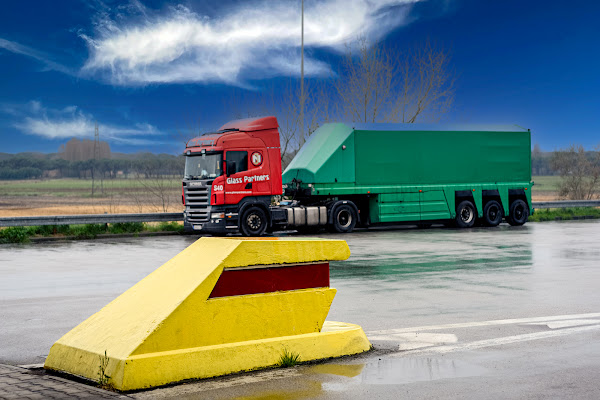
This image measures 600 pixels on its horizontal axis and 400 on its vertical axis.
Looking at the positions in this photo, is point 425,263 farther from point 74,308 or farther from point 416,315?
point 74,308

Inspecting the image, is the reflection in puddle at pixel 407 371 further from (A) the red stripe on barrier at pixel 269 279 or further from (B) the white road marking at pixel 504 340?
(A) the red stripe on barrier at pixel 269 279

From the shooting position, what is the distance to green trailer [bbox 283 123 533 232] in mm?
27906

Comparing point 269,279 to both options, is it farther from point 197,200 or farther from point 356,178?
point 356,178

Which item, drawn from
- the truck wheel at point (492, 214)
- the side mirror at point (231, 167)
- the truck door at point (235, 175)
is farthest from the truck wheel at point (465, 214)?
the side mirror at point (231, 167)

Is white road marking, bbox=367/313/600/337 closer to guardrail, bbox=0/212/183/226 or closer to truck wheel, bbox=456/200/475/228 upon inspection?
guardrail, bbox=0/212/183/226

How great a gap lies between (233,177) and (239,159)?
61 centimetres

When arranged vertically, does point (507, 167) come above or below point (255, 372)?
above

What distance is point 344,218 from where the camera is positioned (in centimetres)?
2828

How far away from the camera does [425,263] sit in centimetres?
1617

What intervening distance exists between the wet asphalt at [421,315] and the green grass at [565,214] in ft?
49.4

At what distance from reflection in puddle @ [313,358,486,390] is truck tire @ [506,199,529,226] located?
25.4m

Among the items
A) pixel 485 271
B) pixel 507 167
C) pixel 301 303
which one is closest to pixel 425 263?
pixel 485 271

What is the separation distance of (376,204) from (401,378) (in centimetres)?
2201

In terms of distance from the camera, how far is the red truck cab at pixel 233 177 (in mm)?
24734
